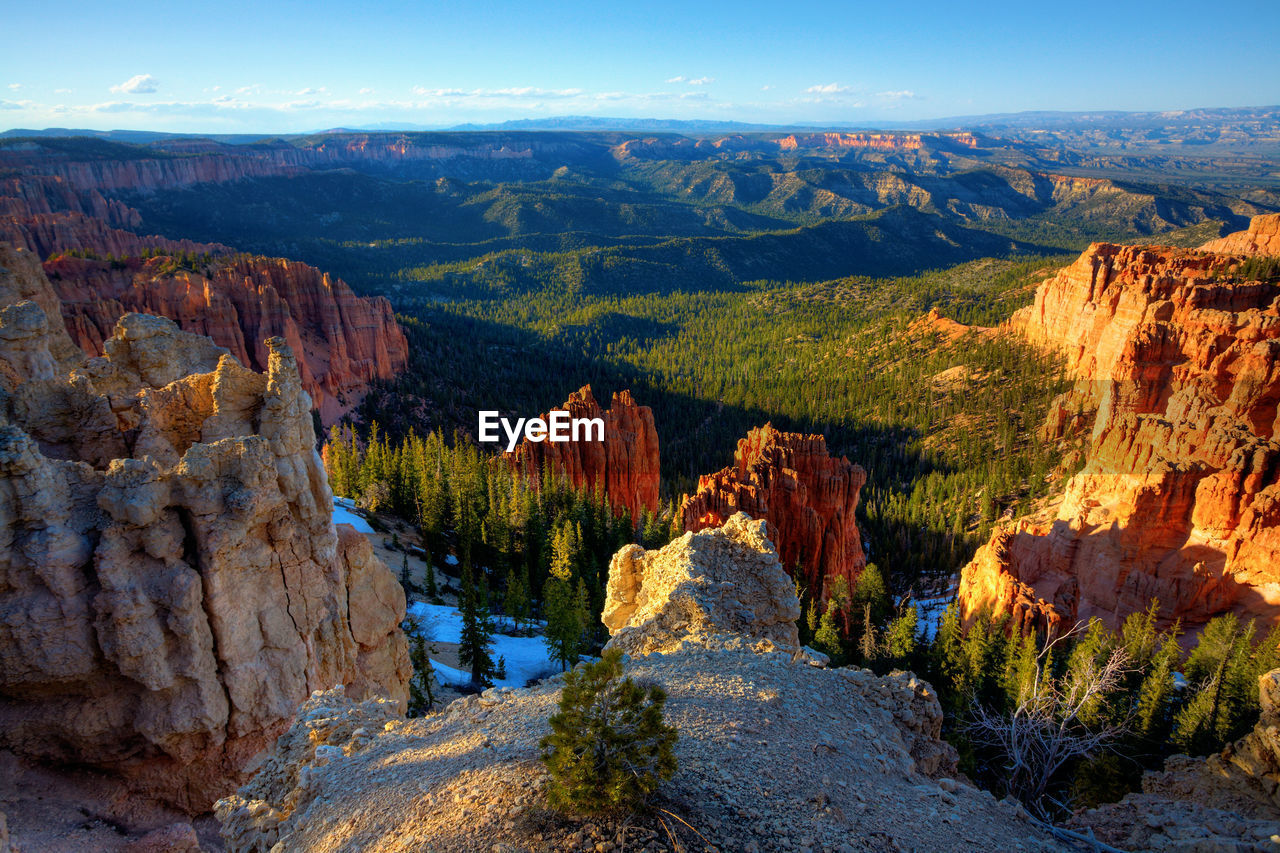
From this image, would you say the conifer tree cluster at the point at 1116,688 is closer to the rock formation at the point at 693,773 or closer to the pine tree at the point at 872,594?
the pine tree at the point at 872,594

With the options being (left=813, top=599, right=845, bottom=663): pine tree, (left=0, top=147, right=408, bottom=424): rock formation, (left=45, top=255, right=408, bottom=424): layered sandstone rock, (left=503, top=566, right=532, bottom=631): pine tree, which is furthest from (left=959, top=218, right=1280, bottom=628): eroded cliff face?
(left=0, top=147, right=408, bottom=424): rock formation

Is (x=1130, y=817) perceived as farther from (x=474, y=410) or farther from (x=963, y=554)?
(x=474, y=410)

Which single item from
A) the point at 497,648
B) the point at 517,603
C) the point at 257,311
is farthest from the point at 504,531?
the point at 257,311

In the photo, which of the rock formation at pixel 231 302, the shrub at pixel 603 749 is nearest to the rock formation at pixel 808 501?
Result: the shrub at pixel 603 749

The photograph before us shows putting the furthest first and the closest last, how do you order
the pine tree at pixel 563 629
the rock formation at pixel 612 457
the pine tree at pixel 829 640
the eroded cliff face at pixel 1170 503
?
the rock formation at pixel 612 457
the pine tree at pixel 829 640
the eroded cliff face at pixel 1170 503
the pine tree at pixel 563 629

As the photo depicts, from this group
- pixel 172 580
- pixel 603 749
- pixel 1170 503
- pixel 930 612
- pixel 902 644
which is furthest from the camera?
pixel 930 612

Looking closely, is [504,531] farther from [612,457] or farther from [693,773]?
[693,773]

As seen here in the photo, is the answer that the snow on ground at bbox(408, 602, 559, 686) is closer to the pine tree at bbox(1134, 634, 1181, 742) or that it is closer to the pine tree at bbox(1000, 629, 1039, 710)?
A: the pine tree at bbox(1000, 629, 1039, 710)
